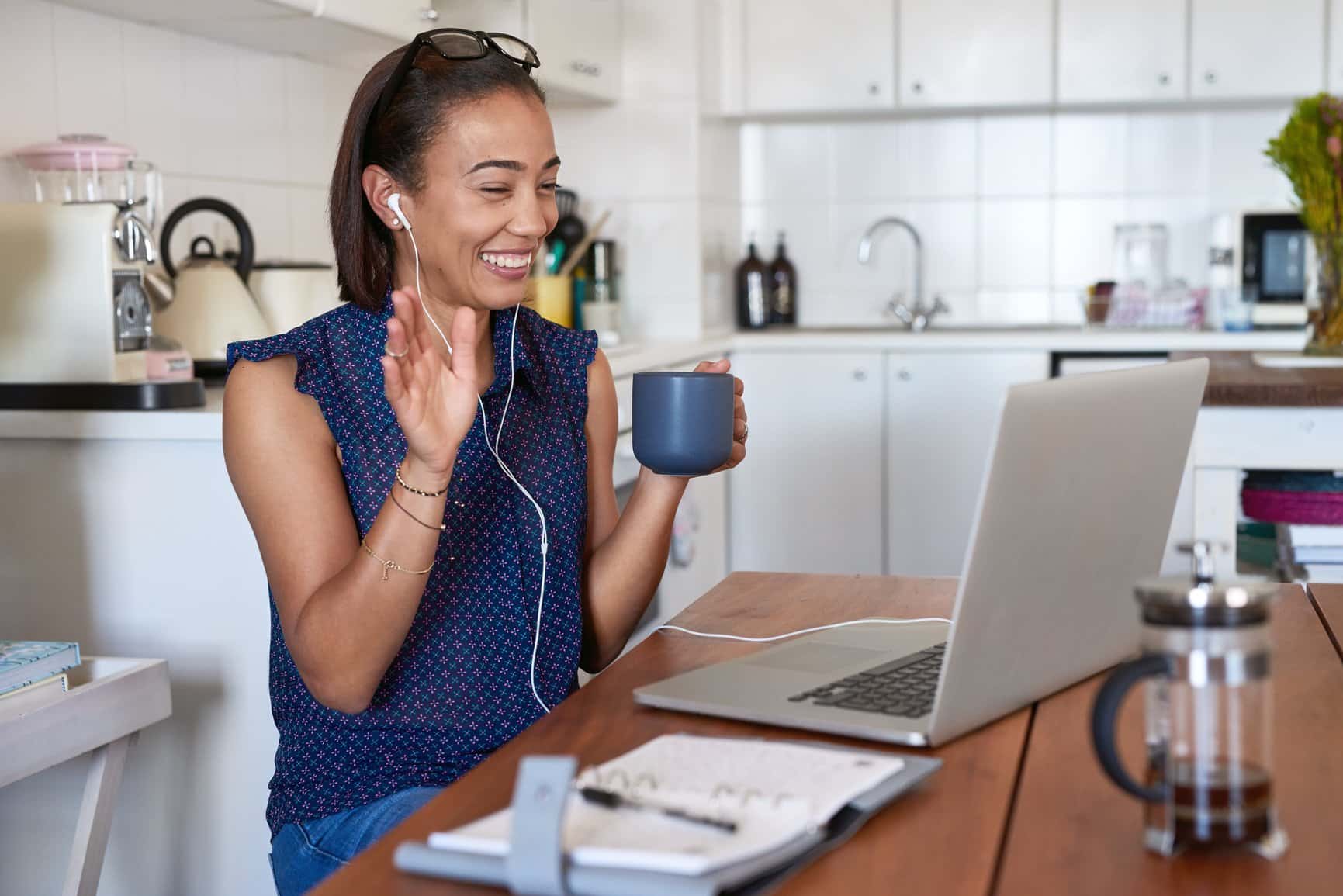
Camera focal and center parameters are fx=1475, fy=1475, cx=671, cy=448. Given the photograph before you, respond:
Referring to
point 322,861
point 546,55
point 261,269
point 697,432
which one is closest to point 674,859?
point 697,432

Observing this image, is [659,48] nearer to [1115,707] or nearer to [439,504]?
[439,504]

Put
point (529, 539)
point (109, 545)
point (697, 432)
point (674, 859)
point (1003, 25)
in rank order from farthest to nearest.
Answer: point (1003, 25)
point (109, 545)
point (529, 539)
point (697, 432)
point (674, 859)

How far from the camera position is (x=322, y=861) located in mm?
1265

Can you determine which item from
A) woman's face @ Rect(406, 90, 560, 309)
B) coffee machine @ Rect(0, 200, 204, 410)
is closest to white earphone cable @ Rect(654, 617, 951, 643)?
woman's face @ Rect(406, 90, 560, 309)

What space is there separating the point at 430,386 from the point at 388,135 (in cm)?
47

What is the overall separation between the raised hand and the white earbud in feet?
1.23

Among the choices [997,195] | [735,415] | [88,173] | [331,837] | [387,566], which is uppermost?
[997,195]

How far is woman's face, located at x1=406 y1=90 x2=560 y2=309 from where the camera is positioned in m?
1.41

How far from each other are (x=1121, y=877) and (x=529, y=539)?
0.80 meters

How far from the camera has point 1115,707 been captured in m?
0.70

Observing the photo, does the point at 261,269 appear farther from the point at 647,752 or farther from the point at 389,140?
the point at 647,752

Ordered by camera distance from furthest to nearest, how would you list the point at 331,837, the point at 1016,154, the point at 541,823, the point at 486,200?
the point at 1016,154
the point at 486,200
the point at 331,837
the point at 541,823

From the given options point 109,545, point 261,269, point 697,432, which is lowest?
point 109,545

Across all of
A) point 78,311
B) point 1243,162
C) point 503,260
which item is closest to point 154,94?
point 78,311
